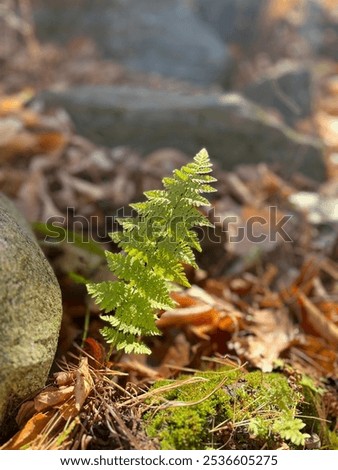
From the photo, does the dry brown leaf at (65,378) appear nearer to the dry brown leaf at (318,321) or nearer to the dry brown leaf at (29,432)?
the dry brown leaf at (29,432)

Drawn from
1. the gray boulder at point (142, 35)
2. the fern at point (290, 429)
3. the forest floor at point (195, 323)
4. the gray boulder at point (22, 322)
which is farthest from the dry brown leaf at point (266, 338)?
the gray boulder at point (142, 35)

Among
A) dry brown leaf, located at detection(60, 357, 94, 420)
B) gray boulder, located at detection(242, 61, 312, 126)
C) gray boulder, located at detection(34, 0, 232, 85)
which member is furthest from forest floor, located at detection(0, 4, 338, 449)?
A: gray boulder, located at detection(34, 0, 232, 85)

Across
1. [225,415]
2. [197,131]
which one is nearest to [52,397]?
[225,415]

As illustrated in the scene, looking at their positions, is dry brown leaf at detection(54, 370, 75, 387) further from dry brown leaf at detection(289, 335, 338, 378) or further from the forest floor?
dry brown leaf at detection(289, 335, 338, 378)

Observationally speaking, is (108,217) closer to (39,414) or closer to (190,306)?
(190,306)

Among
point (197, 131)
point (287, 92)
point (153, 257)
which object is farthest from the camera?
point (287, 92)

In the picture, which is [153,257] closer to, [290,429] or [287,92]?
[290,429]
